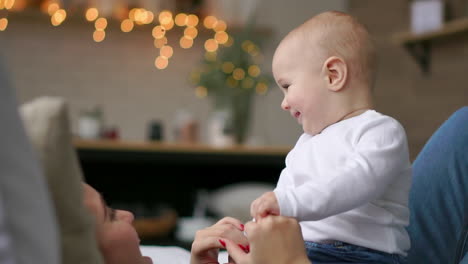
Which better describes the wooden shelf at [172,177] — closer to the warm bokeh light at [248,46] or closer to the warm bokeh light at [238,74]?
the warm bokeh light at [238,74]

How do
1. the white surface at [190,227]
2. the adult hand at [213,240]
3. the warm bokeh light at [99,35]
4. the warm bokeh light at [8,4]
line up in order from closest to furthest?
the adult hand at [213,240], the white surface at [190,227], the warm bokeh light at [8,4], the warm bokeh light at [99,35]

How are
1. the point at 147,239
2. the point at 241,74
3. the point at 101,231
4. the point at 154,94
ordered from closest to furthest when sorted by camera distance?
1. the point at 101,231
2. the point at 147,239
3. the point at 241,74
4. the point at 154,94

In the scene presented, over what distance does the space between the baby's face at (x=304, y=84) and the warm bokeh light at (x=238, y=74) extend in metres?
3.17

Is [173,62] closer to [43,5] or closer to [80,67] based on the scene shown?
[80,67]

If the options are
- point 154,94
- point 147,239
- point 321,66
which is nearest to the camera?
point 321,66

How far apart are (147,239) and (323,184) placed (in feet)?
10.2

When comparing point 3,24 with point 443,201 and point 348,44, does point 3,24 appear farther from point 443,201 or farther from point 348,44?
point 348,44

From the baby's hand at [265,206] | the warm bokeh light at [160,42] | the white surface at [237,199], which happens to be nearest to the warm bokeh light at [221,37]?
the warm bokeh light at [160,42]

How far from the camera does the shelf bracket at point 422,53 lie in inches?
167

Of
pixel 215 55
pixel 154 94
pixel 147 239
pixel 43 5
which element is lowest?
pixel 147 239

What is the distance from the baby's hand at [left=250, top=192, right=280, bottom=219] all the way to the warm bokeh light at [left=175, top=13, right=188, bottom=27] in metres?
4.15

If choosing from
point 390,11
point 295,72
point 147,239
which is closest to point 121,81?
point 147,239

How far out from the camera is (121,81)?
4.77 metres

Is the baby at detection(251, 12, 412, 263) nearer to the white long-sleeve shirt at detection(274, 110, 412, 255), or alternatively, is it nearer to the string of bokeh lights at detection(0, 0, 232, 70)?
the white long-sleeve shirt at detection(274, 110, 412, 255)
